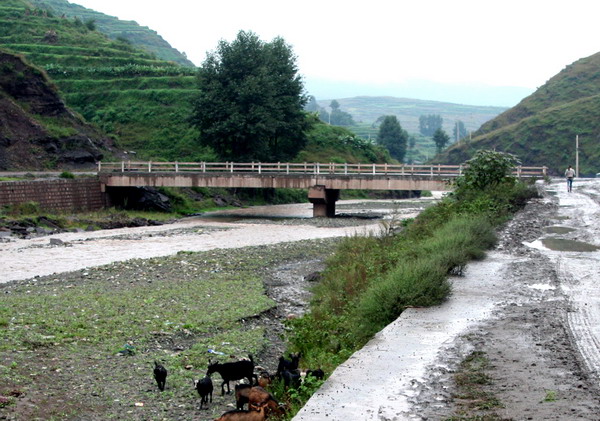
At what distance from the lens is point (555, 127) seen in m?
114

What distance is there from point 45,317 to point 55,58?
8392 centimetres

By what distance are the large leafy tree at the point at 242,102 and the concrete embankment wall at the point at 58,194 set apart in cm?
1176

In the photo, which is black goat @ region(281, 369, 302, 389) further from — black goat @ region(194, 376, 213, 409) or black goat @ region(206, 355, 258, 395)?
black goat @ region(194, 376, 213, 409)

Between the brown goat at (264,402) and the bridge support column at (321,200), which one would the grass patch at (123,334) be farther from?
the bridge support column at (321,200)

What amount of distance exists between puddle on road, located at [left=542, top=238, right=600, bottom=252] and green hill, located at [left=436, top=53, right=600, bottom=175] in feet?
266

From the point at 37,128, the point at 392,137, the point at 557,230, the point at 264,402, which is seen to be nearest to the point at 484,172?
the point at 557,230

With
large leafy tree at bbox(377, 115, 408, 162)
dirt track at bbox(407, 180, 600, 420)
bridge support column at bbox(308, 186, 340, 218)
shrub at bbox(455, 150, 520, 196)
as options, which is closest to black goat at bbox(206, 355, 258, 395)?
dirt track at bbox(407, 180, 600, 420)

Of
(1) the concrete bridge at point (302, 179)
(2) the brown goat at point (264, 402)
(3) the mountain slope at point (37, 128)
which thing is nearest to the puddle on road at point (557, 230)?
(2) the brown goat at point (264, 402)

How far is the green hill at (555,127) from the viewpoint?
10725 centimetres

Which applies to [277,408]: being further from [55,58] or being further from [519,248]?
[55,58]

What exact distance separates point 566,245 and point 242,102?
131 feet

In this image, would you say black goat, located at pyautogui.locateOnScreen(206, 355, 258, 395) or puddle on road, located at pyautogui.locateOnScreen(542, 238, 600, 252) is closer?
black goat, located at pyautogui.locateOnScreen(206, 355, 258, 395)

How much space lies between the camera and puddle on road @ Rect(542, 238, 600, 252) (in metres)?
23.4

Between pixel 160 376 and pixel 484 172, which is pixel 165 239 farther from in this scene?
pixel 160 376
